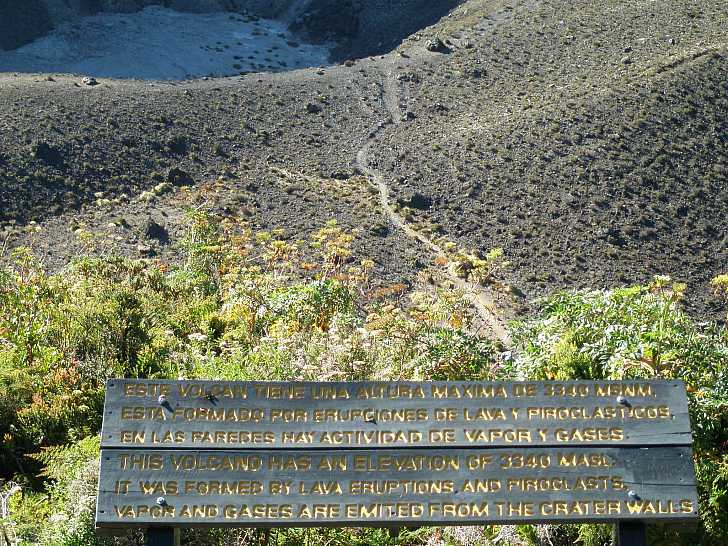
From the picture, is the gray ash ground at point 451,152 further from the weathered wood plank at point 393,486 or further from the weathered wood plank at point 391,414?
the weathered wood plank at point 393,486

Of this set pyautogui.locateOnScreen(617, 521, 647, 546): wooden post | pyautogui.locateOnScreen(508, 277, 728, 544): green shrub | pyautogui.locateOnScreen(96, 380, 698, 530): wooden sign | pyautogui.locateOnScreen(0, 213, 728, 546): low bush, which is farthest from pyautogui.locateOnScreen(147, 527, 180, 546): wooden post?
pyautogui.locateOnScreen(508, 277, 728, 544): green shrub

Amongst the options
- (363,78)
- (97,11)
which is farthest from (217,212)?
(97,11)

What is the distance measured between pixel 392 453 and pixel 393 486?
194mm

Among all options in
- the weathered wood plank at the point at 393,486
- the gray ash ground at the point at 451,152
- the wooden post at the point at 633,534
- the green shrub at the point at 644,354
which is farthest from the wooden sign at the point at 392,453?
the gray ash ground at the point at 451,152

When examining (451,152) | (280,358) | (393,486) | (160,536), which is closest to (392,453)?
(393,486)

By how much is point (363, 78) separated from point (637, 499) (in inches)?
1538

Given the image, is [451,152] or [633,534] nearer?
[633,534]

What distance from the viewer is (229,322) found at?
10422 mm

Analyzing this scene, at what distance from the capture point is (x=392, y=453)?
568 centimetres

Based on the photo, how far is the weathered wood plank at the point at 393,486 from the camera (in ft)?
18.1

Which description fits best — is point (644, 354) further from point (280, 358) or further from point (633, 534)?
point (280, 358)

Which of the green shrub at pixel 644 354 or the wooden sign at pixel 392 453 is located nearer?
the wooden sign at pixel 392 453

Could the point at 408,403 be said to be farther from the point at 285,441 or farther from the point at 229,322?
the point at 229,322

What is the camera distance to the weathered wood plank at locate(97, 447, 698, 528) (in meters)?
5.51
